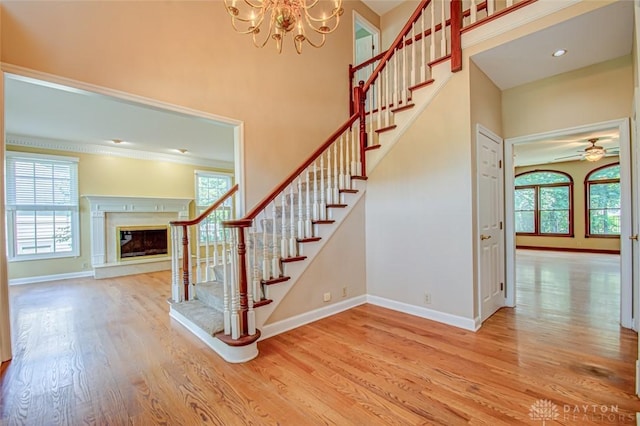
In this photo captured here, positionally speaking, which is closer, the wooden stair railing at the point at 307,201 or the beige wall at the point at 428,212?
the wooden stair railing at the point at 307,201

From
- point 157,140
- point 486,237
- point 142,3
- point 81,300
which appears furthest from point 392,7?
point 81,300

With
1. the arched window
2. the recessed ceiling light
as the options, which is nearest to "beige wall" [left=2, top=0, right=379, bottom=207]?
the recessed ceiling light

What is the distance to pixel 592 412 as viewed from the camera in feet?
5.51

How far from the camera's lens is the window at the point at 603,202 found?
8039 mm

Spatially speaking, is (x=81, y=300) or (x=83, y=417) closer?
(x=83, y=417)

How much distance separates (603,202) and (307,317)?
9876 millimetres

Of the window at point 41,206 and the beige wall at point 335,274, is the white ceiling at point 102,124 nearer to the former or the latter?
the window at point 41,206

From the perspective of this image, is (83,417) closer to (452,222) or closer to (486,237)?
(452,222)

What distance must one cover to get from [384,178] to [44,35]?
139 inches

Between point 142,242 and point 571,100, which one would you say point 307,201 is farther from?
point 142,242

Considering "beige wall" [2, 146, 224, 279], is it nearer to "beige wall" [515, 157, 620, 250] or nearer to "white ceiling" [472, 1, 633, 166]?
"white ceiling" [472, 1, 633, 166]

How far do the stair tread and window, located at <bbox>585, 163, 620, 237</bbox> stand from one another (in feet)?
34.5

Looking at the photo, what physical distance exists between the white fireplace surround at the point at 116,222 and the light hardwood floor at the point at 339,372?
257cm

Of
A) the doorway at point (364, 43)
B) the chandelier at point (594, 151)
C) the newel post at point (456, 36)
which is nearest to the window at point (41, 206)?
the doorway at point (364, 43)
